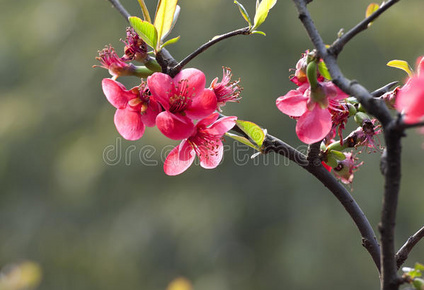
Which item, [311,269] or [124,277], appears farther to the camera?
[124,277]

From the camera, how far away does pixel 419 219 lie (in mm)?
4215

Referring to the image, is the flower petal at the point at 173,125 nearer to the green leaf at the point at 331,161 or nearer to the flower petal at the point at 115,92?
the flower petal at the point at 115,92

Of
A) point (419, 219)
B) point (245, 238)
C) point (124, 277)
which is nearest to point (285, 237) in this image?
point (245, 238)

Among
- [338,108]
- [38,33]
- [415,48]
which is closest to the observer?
[338,108]

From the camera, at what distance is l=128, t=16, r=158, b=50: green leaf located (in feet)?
2.33

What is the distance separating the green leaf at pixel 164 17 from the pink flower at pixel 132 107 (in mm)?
93

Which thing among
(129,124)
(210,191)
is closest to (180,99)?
(129,124)

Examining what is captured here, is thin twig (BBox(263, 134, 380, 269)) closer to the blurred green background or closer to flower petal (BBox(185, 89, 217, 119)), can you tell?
flower petal (BBox(185, 89, 217, 119))

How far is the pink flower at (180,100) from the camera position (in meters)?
0.75

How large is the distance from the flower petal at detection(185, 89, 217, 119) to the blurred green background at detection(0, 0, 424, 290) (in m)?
3.41

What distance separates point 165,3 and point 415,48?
441cm

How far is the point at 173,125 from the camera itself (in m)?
0.75

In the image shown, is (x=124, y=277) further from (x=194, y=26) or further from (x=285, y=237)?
(x=194, y=26)

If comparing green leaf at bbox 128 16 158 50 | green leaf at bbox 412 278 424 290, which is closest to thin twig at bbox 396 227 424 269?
green leaf at bbox 412 278 424 290
